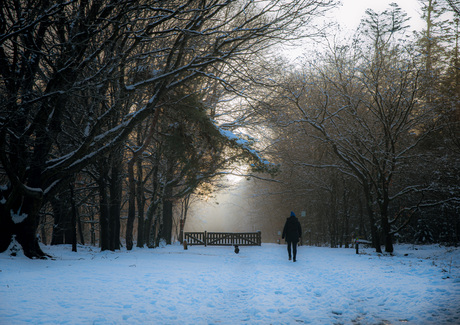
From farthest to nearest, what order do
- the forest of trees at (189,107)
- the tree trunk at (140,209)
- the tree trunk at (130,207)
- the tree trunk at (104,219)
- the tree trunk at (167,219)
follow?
the tree trunk at (167,219) → the tree trunk at (140,209) → the tree trunk at (130,207) → the tree trunk at (104,219) → the forest of trees at (189,107)

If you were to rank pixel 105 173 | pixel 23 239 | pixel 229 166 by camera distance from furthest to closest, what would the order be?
pixel 229 166, pixel 105 173, pixel 23 239

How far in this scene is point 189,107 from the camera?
13.7 m

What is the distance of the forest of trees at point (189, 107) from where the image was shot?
8.82 metres

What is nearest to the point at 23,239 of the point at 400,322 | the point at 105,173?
the point at 105,173

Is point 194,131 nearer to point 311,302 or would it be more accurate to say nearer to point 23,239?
point 23,239

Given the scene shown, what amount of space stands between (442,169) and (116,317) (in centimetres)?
1967

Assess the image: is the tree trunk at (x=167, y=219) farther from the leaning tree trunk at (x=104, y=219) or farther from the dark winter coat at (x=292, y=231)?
the dark winter coat at (x=292, y=231)

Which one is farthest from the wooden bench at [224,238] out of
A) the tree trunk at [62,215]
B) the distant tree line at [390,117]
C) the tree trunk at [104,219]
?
the tree trunk at [104,219]

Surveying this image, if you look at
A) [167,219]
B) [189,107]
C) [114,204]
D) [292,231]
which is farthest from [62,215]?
[292,231]

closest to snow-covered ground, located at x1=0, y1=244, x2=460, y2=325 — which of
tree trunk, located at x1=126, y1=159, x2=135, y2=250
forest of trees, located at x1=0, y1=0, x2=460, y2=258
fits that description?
forest of trees, located at x1=0, y1=0, x2=460, y2=258

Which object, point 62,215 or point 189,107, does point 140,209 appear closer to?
point 62,215

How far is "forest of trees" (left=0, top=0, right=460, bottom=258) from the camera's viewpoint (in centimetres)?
882

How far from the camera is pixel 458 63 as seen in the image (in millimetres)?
17875

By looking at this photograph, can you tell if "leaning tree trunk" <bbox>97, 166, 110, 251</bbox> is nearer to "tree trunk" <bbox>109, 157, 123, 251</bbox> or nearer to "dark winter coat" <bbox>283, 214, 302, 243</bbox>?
"tree trunk" <bbox>109, 157, 123, 251</bbox>
